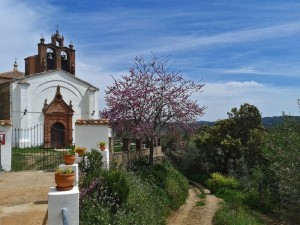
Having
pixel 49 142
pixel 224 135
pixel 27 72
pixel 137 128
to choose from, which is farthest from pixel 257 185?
pixel 27 72

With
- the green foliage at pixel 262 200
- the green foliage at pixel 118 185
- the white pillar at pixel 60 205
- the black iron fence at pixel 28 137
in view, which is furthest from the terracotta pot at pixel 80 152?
the black iron fence at pixel 28 137

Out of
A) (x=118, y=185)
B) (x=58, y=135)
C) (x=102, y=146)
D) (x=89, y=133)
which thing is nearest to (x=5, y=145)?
→ (x=89, y=133)

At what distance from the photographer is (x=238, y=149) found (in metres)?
30.5

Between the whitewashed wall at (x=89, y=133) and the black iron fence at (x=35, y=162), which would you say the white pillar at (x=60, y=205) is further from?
the black iron fence at (x=35, y=162)

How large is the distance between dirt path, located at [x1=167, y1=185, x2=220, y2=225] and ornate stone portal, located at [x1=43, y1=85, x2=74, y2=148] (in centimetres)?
1300

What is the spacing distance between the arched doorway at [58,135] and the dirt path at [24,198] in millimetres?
17909

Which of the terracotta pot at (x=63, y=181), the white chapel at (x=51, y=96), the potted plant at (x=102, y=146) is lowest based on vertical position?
the terracotta pot at (x=63, y=181)

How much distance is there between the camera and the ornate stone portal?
31450mm

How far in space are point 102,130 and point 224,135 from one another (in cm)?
1945

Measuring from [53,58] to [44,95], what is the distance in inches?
166

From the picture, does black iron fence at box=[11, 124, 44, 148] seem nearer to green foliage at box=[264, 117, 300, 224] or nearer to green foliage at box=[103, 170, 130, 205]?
green foliage at box=[264, 117, 300, 224]

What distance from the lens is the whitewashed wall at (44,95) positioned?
1187 inches

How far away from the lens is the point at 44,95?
105ft

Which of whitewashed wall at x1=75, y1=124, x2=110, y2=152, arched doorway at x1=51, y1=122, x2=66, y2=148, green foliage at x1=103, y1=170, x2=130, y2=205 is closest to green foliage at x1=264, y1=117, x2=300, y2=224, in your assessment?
green foliage at x1=103, y1=170, x2=130, y2=205
